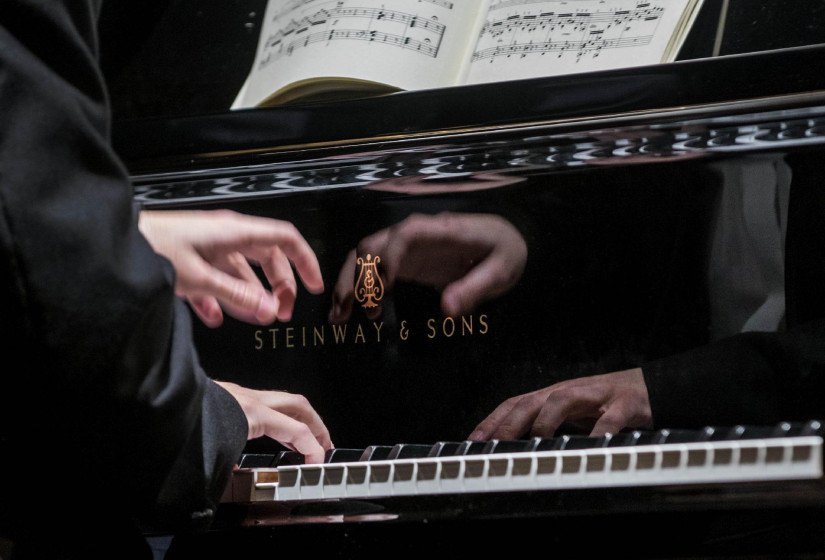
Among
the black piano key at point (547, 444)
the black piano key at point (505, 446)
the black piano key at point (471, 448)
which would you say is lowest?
the black piano key at point (471, 448)

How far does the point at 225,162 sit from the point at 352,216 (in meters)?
0.19

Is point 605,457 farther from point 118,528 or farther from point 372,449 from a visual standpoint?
point 118,528

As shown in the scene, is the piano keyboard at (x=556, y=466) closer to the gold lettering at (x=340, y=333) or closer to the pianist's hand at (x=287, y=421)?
the pianist's hand at (x=287, y=421)

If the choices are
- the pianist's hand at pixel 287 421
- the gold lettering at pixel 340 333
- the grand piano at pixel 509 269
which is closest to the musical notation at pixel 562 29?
the grand piano at pixel 509 269

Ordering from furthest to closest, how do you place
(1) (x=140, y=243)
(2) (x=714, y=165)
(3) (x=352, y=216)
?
1. (3) (x=352, y=216)
2. (2) (x=714, y=165)
3. (1) (x=140, y=243)

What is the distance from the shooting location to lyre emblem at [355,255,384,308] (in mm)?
1056

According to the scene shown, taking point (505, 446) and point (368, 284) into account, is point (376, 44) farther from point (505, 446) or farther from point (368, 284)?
point (505, 446)

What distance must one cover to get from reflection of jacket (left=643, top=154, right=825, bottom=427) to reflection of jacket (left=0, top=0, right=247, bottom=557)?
515mm

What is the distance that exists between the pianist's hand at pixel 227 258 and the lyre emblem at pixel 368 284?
68mm

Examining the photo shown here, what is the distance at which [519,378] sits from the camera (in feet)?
3.28

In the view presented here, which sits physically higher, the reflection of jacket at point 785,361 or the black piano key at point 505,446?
the reflection of jacket at point 785,361

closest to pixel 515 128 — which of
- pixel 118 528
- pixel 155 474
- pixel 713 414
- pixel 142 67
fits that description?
pixel 713 414

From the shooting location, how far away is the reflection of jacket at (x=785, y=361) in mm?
903

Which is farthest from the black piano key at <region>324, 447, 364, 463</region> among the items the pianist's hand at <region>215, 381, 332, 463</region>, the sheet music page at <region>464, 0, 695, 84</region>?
the sheet music page at <region>464, 0, 695, 84</region>
